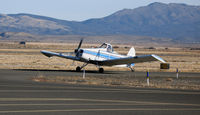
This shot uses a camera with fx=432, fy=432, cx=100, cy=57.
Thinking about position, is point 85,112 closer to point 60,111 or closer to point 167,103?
point 60,111

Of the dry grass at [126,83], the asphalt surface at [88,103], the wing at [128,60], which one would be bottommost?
the asphalt surface at [88,103]

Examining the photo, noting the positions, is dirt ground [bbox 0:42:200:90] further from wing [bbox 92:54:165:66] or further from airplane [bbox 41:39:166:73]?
wing [bbox 92:54:165:66]

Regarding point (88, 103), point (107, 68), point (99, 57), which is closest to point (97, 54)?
point (99, 57)

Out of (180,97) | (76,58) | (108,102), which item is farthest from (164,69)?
(108,102)

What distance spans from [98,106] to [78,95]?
137 inches

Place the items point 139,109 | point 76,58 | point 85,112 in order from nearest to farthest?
point 85,112 < point 139,109 < point 76,58


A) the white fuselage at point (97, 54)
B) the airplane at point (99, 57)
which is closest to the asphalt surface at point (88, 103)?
the airplane at point (99, 57)

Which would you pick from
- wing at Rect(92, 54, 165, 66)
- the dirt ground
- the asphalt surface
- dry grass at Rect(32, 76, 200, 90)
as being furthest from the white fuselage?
the asphalt surface

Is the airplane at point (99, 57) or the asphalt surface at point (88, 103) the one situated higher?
the airplane at point (99, 57)

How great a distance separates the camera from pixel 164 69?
45.7m

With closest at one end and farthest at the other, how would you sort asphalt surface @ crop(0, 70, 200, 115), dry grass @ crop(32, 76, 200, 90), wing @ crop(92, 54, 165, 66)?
asphalt surface @ crop(0, 70, 200, 115)
dry grass @ crop(32, 76, 200, 90)
wing @ crop(92, 54, 165, 66)

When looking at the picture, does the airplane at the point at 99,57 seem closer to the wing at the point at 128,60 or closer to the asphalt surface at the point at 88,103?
the wing at the point at 128,60

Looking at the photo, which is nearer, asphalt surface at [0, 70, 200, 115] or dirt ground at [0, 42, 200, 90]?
asphalt surface at [0, 70, 200, 115]

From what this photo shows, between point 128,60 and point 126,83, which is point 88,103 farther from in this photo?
point 128,60
